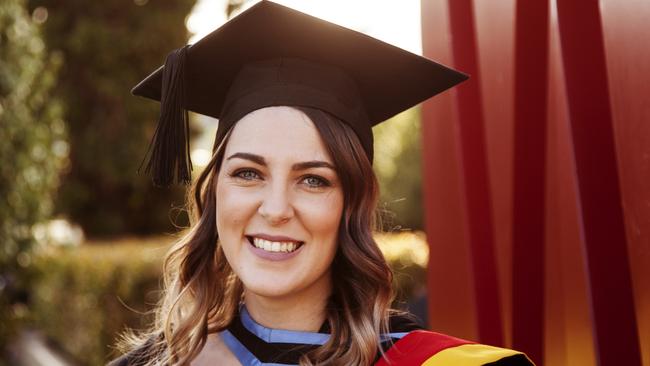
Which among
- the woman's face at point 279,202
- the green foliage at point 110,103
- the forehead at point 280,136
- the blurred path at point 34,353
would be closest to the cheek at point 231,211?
the woman's face at point 279,202

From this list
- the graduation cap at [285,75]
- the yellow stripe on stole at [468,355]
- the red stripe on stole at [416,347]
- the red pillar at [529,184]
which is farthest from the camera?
the red pillar at [529,184]

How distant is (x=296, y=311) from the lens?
2295 millimetres

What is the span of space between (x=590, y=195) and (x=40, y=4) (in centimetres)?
1694

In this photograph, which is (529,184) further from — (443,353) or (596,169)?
(443,353)

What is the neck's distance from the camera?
229 centimetres

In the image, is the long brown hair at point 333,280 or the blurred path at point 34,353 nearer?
the long brown hair at point 333,280

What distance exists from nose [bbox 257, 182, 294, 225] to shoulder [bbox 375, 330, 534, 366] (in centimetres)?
43

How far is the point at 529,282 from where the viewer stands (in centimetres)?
246

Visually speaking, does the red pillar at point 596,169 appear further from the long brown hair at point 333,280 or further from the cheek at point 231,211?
the cheek at point 231,211

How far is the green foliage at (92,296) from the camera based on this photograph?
9.29 m

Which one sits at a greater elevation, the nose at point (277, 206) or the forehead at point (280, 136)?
the forehead at point (280, 136)

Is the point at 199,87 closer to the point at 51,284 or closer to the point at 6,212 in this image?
the point at 6,212

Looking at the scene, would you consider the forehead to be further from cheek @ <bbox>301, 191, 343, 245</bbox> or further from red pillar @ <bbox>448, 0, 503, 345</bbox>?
red pillar @ <bbox>448, 0, 503, 345</bbox>

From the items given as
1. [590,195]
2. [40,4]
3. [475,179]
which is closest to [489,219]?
[475,179]
